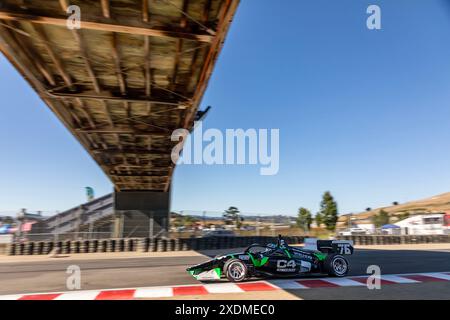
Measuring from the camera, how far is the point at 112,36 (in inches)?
295

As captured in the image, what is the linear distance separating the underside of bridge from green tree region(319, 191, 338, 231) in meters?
49.9

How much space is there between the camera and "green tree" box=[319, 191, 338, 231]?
57.4 metres

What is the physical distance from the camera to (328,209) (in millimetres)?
58656

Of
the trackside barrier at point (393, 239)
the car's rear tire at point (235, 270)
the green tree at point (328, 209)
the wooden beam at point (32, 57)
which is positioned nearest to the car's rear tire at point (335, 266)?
the car's rear tire at point (235, 270)

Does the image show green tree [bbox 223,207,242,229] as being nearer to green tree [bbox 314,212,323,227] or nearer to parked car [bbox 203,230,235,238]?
parked car [bbox 203,230,235,238]

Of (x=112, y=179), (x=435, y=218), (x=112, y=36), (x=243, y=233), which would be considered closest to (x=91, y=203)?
(x=112, y=179)

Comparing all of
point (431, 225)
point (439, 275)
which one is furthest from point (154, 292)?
point (431, 225)

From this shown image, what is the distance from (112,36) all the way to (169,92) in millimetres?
3334

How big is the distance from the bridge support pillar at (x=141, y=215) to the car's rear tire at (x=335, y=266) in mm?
15073

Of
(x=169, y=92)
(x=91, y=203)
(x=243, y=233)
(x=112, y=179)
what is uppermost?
(x=169, y=92)

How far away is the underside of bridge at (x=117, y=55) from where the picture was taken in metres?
6.48

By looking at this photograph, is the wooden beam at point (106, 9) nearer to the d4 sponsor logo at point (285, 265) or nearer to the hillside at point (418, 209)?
the d4 sponsor logo at point (285, 265)

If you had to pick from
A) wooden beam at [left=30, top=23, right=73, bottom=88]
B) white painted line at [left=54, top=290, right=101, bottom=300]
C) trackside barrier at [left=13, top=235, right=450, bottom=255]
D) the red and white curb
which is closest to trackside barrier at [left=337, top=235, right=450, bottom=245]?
trackside barrier at [left=13, top=235, right=450, bottom=255]
